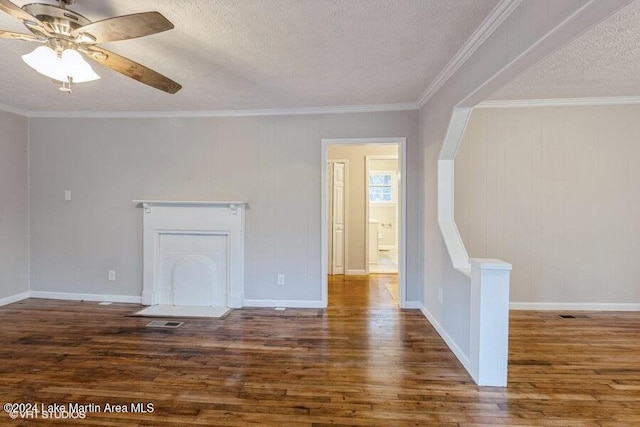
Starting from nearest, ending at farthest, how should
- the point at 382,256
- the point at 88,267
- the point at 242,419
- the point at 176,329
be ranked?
the point at 242,419 < the point at 176,329 < the point at 88,267 < the point at 382,256

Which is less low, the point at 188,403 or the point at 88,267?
the point at 88,267

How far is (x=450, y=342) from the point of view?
274 cm

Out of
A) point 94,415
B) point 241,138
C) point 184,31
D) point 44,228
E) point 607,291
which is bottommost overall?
point 94,415

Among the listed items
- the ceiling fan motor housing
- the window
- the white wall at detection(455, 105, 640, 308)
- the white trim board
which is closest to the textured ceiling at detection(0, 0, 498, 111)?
the ceiling fan motor housing

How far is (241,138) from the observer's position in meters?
3.87

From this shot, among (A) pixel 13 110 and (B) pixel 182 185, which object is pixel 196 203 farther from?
(A) pixel 13 110

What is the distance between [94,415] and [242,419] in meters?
0.88

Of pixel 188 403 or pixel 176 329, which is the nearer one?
pixel 188 403

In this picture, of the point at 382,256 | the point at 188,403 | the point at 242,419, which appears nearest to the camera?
the point at 242,419

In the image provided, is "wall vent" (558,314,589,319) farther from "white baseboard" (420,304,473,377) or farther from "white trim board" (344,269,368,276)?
"white trim board" (344,269,368,276)

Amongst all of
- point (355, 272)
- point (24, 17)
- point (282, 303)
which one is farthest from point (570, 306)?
point (24, 17)

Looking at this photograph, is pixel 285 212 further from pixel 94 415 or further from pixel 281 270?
pixel 94 415

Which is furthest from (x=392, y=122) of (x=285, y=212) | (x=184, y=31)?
(x=184, y=31)

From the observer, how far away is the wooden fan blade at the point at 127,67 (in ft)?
6.26
